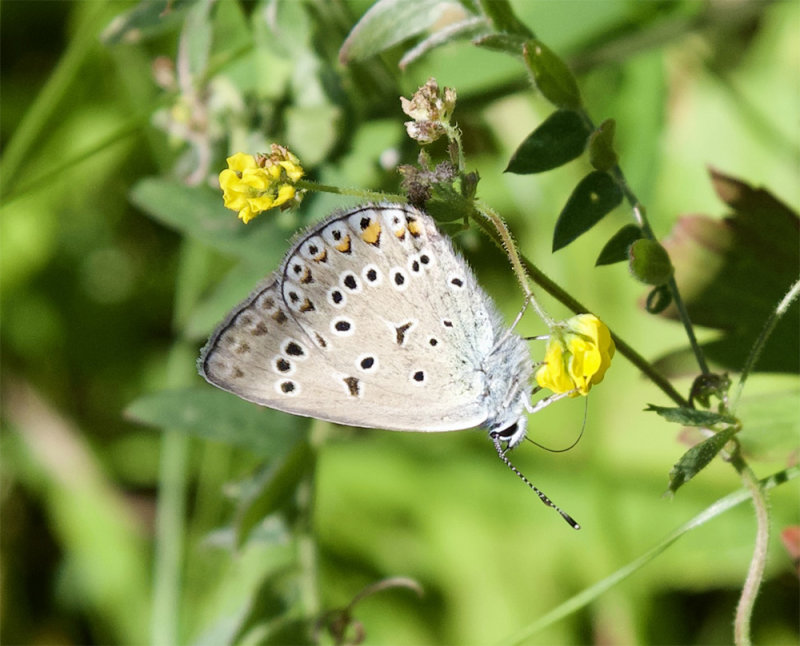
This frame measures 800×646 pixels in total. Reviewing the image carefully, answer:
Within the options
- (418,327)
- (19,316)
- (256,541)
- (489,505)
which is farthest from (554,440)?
(19,316)

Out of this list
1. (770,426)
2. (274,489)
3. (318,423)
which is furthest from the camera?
(318,423)

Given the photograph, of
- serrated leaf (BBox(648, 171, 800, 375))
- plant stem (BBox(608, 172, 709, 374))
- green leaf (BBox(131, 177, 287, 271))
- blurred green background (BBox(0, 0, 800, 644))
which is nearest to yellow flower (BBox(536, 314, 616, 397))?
plant stem (BBox(608, 172, 709, 374))

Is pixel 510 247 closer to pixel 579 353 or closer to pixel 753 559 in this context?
pixel 579 353

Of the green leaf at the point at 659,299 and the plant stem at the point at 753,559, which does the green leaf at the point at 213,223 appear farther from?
the plant stem at the point at 753,559

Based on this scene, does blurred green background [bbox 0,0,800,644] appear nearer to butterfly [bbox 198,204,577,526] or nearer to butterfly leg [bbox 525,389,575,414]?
butterfly [bbox 198,204,577,526]

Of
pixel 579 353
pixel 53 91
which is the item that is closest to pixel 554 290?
pixel 579 353

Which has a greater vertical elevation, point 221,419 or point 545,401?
point 545,401
